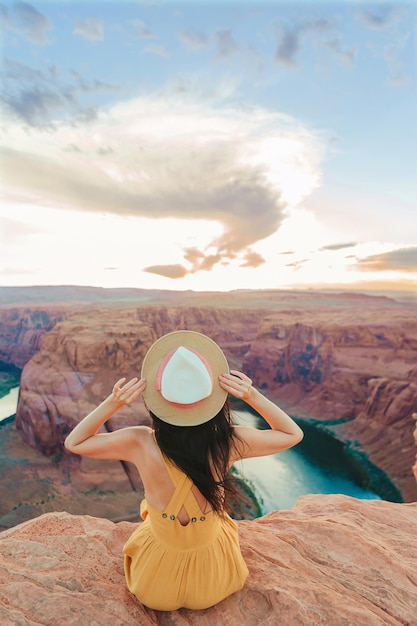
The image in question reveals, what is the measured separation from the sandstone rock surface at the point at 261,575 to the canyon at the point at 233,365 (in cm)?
1712

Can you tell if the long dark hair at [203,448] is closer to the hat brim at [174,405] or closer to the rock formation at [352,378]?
the hat brim at [174,405]

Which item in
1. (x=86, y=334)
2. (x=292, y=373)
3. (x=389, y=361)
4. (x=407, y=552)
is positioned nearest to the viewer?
(x=407, y=552)

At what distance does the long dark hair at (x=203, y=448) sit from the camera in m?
1.88

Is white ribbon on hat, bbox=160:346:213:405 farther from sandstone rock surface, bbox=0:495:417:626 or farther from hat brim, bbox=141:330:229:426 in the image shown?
sandstone rock surface, bbox=0:495:417:626

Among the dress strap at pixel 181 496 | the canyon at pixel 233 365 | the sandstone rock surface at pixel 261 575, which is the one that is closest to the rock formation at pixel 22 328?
the canyon at pixel 233 365

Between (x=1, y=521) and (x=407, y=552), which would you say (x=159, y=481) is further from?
(x=1, y=521)

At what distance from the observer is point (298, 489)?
918 inches

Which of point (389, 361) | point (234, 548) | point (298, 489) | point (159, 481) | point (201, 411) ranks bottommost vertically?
point (298, 489)

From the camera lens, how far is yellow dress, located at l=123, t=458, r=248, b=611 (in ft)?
6.51

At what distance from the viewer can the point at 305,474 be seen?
2534 centimetres

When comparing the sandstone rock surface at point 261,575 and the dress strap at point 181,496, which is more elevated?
the dress strap at point 181,496

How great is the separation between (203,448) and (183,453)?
0.35ft

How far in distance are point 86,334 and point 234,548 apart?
89.6 ft

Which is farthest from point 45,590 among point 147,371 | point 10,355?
point 10,355
